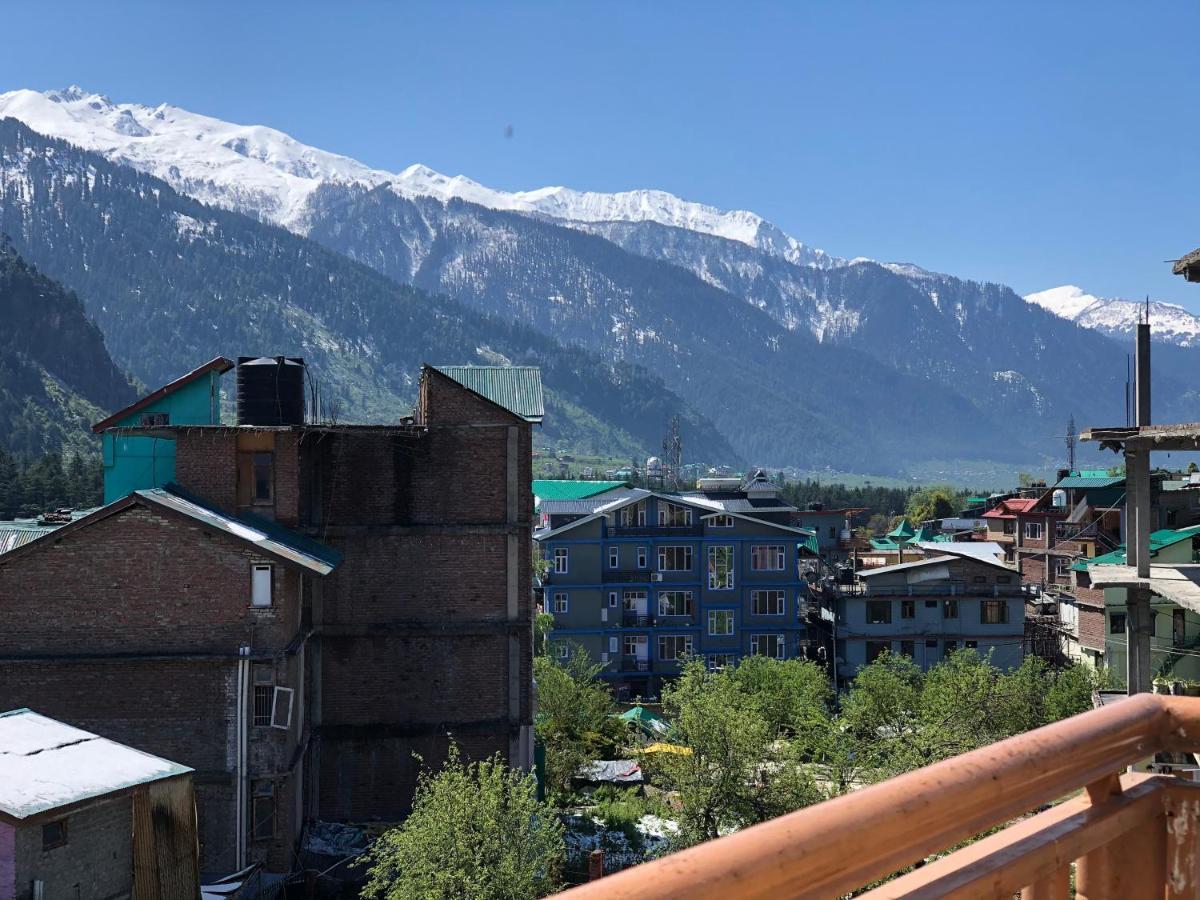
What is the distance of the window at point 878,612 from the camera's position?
53.1 metres

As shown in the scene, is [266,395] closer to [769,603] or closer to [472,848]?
[472,848]

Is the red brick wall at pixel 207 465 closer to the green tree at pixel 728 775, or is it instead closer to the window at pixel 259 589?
the window at pixel 259 589

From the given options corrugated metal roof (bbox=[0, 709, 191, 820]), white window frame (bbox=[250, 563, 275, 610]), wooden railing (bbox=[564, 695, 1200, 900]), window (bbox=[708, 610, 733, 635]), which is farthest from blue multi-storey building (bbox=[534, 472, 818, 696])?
wooden railing (bbox=[564, 695, 1200, 900])

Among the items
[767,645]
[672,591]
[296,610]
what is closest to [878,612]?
[767,645]

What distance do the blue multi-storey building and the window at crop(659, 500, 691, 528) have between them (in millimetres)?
194

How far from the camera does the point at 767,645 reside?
53969mm

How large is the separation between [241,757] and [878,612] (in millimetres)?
36137

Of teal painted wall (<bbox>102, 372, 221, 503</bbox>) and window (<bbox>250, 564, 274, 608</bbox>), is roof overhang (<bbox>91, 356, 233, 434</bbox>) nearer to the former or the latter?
teal painted wall (<bbox>102, 372, 221, 503</bbox>)

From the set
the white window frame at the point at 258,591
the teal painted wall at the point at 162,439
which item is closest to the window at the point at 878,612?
the teal painted wall at the point at 162,439

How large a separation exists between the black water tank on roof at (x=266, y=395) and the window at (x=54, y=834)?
41.6 feet

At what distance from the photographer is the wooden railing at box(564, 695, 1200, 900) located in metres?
2.06

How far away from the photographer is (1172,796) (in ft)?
10.7

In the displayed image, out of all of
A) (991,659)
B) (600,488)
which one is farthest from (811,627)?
(600,488)

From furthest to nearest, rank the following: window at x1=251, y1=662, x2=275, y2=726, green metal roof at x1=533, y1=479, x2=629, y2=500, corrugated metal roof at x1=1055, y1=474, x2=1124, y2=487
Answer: green metal roof at x1=533, y1=479, x2=629, y2=500 < corrugated metal roof at x1=1055, y1=474, x2=1124, y2=487 < window at x1=251, y1=662, x2=275, y2=726
